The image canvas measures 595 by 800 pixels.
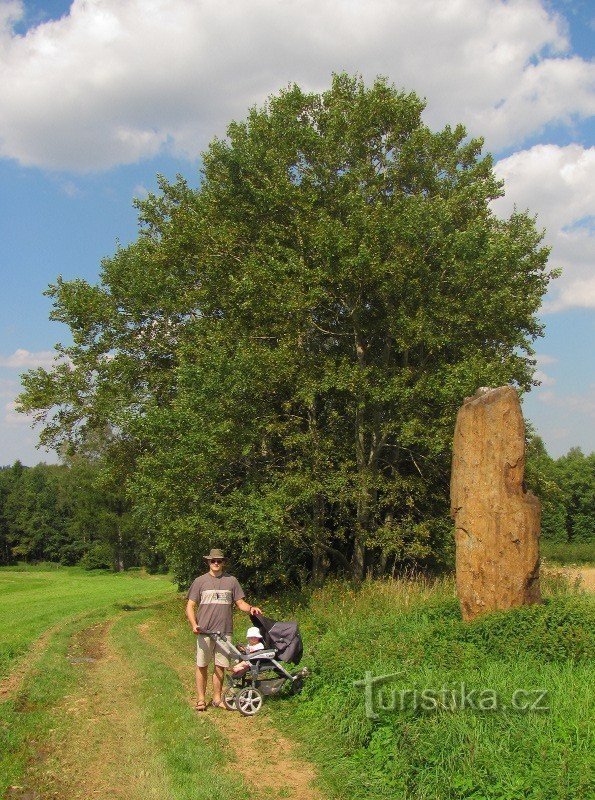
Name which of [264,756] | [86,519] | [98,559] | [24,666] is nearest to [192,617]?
[264,756]

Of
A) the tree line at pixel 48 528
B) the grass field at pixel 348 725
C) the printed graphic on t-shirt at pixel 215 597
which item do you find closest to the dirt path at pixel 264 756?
the grass field at pixel 348 725

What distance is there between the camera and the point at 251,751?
7477 mm

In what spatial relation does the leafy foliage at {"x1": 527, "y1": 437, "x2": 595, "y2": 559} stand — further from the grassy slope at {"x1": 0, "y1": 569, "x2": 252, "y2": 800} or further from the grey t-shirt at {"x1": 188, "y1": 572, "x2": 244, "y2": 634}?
the grey t-shirt at {"x1": 188, "y1": 572, "x2": 244, "y2": 634}

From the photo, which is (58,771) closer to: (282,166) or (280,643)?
(280,643)

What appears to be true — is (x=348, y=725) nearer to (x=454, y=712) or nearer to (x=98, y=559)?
(x=454, y=712)

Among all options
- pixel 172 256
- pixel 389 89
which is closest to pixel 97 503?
pixel 172 256

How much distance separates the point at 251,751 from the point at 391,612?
542 centimetres

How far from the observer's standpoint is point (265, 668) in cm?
916

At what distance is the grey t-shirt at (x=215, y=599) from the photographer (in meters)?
9.47

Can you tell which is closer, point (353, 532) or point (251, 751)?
point (251, 751)

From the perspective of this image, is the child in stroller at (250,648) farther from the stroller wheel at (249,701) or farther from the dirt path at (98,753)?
the dirt path at (98,753)

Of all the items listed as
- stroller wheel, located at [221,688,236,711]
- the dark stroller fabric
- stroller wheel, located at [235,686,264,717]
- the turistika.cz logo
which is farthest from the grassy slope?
the turistika.cz logo

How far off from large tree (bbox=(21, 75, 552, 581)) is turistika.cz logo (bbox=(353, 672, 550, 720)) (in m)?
8.58

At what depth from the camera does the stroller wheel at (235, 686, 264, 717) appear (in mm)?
8805
